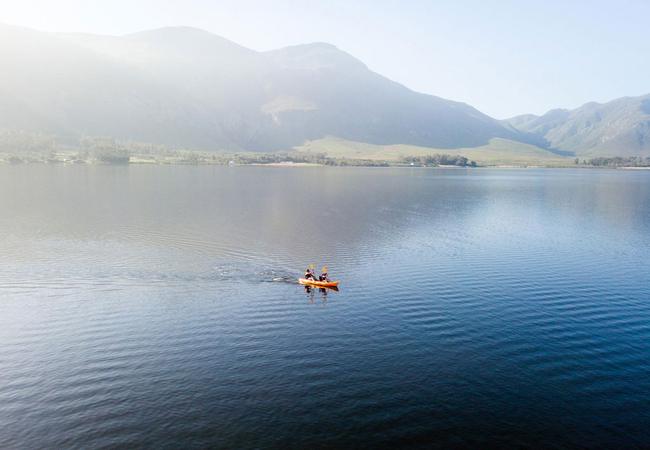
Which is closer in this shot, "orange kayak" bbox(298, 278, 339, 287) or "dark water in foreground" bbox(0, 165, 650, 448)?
"dark water in foreground" bbox(0, 165, 650, 448)

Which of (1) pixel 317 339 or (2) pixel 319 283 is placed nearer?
(1) pixel 317 339

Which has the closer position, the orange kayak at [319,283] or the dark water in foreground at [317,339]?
the dark water in foreground at [317,339]

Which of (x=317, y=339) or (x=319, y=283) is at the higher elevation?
(x=319, y=283)

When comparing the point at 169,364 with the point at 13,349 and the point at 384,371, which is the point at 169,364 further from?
the point at 384,371

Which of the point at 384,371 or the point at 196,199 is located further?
the point at 196,199

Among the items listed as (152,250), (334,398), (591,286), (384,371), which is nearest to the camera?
(334,398)

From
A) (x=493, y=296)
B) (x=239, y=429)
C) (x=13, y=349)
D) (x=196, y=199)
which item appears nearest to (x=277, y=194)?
(x=196, y=199)

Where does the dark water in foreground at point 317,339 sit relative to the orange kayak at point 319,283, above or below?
below

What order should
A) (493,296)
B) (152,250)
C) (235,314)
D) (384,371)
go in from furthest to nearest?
1. (152,250)
2. (493,296)
3. (235,314)
4. (384,371)
